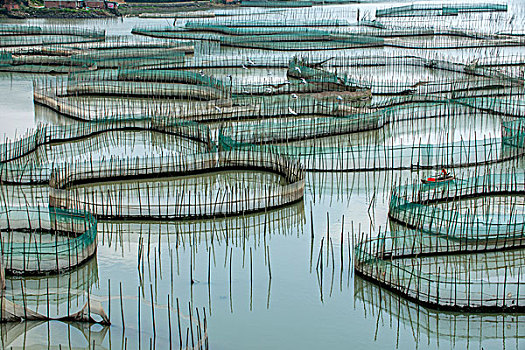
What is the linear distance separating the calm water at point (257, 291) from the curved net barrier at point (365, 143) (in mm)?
1851

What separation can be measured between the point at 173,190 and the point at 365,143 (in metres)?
5.98

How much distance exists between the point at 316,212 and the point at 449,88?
42.7ft

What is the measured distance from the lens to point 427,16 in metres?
59.2

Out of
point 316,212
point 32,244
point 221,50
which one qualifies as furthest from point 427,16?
point 32,244

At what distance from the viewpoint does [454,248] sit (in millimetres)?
14617

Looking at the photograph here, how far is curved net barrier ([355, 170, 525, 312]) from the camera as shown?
12.7 meters

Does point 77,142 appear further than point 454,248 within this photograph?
Yes

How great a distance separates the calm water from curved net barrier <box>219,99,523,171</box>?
72.9 inches

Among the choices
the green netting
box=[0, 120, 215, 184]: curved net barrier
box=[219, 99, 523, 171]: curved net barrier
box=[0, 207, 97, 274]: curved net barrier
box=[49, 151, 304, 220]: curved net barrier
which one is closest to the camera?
box=[0, 207, 97, 274]: curved net barrier

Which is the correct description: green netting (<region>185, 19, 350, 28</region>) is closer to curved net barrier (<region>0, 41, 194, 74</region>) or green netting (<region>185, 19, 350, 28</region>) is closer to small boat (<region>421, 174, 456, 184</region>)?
curved net barrier (<region>0, 41, 194, 74</region>)

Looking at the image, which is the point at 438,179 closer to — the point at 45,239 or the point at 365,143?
the point at 365,143

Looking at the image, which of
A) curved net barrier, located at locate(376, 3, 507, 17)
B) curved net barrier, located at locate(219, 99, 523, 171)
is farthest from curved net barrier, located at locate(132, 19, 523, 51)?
curved net barrier, located at locate(219, 99, 523, 171)

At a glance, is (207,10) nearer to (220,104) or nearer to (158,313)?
(220,104)

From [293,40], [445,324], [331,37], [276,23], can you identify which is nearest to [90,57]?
[293,40]
